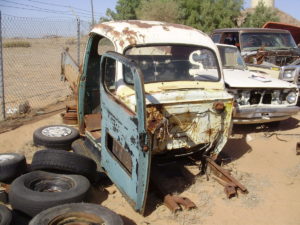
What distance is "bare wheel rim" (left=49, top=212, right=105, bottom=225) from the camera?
11.8 ft

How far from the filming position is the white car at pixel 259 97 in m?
6.90

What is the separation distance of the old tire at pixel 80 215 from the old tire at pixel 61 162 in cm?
73

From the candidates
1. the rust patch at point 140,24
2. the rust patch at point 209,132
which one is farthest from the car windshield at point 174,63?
the rust patch at point 209,132

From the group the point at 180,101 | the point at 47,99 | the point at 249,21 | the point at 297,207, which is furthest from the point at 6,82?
the point at 249,21

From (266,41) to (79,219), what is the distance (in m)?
8.22

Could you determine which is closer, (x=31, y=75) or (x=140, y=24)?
(x=140, y=24)

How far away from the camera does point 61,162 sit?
4.35m

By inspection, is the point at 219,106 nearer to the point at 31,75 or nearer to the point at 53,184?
the point at 53,184

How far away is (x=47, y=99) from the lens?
33.6ft

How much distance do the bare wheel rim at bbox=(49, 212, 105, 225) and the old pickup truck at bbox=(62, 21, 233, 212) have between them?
0.56 m

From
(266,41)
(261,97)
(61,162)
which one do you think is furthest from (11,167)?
(266,41)

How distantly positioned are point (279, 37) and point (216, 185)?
6.88 m

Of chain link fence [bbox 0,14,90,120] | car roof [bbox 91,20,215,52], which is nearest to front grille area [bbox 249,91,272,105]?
car roof [bbox 91,20,215,52]

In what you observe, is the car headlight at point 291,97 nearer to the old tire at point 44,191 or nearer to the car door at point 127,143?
the car door at point 127,143
